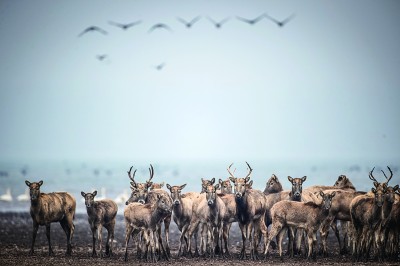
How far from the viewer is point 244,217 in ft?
89.9

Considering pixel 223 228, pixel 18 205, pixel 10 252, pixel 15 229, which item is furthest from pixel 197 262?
pixel 18 205

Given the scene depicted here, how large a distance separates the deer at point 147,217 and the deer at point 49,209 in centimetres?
290

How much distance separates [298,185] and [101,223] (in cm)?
694

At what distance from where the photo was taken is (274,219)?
26.4 metres

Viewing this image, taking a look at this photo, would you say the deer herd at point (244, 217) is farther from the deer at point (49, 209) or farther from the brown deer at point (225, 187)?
the brown deer at point (225, 187)

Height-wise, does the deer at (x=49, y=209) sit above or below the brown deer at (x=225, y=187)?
below

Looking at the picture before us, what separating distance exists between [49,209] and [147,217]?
3.97m

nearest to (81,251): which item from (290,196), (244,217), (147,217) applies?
(147,217)

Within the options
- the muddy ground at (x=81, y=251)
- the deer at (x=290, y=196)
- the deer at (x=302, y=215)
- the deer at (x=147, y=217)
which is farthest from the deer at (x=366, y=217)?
the deer at (x=147, y=217)

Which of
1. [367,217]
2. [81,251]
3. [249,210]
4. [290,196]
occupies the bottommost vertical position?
[81,251]

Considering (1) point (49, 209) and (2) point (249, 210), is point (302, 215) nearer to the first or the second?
(2) point (249, 210)

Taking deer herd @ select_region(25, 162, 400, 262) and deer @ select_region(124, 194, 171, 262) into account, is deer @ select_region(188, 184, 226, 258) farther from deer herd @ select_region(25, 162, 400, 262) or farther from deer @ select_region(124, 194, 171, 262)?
deer @ select_region(124, 194, 171, 262)

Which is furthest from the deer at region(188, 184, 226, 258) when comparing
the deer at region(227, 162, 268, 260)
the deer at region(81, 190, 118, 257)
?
the deer at region(81, 190, 118, 257)

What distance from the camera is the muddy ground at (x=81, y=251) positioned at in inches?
1004
